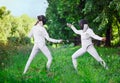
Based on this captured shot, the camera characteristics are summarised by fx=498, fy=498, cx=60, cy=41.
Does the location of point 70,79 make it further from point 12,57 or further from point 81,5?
point 81,5

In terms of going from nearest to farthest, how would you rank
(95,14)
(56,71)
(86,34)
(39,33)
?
(56,71) < (39,33) < (86,34) < (95,14)

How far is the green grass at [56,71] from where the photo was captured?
8.02 meters

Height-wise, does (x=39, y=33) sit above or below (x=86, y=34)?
above

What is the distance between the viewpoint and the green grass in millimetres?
8018

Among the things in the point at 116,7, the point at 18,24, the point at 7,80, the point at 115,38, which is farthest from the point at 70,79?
the point at 18,24

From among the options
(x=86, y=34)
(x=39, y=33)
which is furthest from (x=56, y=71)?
(x=86, y=34)

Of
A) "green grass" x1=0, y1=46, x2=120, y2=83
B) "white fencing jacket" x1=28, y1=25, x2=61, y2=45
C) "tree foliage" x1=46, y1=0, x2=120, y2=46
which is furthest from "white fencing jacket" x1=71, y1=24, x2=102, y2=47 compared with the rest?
"tree foliage" x1=46, y1=0, x2=120, y2=46

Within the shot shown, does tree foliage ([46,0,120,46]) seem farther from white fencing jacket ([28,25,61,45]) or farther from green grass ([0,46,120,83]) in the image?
white fencing jacket ([28,25,61,45])

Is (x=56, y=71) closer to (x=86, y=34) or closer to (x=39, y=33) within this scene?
(x=39, y=33)

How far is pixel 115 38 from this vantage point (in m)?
41.2

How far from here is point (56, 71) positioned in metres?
12.2

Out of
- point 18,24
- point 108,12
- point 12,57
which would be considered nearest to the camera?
point 12,57

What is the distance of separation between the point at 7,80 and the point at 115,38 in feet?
111

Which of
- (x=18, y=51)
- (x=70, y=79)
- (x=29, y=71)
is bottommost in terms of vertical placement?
(x=18, y=51)
